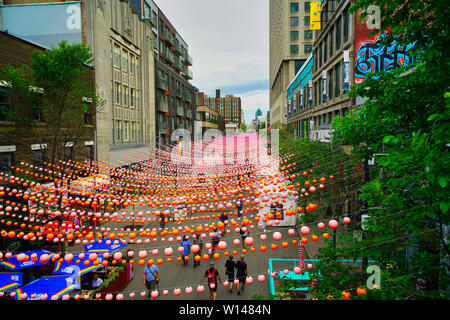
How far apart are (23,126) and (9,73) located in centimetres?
252

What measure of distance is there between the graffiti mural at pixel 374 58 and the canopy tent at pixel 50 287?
57.5 feet

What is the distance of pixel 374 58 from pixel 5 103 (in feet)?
65.5

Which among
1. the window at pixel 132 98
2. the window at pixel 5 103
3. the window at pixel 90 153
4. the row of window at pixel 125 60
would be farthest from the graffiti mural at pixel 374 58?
the window at pixel 132 98

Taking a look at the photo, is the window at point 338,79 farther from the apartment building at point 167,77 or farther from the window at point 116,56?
the apartment building at point 167,77

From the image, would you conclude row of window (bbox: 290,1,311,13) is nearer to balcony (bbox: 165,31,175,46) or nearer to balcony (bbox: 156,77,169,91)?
balcony (bbox: 165,31,175,46)

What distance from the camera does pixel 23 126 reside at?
529 inches

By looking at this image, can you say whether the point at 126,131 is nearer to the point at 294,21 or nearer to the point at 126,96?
the point at 126,96

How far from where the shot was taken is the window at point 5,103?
12.6m

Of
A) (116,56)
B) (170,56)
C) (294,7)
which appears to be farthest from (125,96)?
(294,7)

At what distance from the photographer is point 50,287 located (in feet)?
24.9

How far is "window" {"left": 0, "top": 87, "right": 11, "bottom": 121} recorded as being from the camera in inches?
494

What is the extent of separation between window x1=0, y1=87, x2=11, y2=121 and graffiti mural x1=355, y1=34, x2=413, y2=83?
61.2 feet
